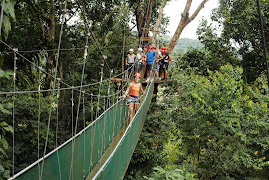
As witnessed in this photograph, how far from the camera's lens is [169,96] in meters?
7.50

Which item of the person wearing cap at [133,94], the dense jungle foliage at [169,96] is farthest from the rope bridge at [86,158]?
the dense jungle foliage at [169,96]

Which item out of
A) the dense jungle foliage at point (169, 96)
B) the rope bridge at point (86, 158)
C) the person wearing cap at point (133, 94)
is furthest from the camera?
the dense jungle foliage at point (169, 96)

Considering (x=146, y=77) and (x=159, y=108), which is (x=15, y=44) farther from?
(x=159, y=108)

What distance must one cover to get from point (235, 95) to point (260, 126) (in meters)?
0.72

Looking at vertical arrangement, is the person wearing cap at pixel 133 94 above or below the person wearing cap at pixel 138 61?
below

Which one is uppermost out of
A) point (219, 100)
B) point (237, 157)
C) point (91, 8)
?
point (91, 8)

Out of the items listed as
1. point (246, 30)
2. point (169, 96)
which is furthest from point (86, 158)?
point (246, 30)

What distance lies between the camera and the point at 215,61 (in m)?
8.07

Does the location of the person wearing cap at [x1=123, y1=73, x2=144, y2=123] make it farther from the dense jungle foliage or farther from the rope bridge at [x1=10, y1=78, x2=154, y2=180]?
the dense jungle foliage

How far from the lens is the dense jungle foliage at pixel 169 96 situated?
496 centimetres

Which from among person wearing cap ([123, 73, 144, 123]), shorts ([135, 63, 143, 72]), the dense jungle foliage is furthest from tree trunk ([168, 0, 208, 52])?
person wearing cap ([123, 73, 144, 123])

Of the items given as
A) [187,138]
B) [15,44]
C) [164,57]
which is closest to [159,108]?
[187,138]

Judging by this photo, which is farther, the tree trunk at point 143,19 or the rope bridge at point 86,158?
the tree trunk at point 143,19

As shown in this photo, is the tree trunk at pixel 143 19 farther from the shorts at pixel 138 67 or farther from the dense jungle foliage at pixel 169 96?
the shorts at pixel 138 67
